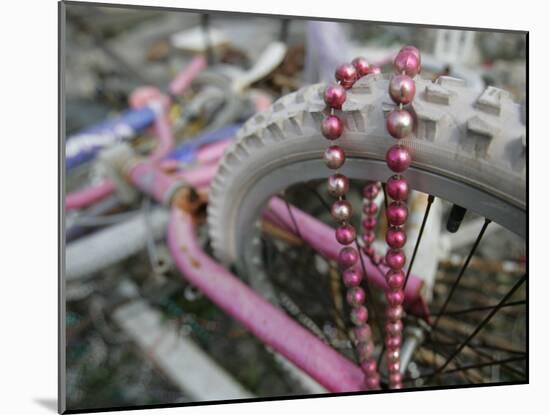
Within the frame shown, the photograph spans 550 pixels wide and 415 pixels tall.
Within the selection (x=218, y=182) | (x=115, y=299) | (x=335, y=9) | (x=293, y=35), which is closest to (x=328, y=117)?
(x=218, y=182)

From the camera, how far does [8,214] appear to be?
2.61 feet

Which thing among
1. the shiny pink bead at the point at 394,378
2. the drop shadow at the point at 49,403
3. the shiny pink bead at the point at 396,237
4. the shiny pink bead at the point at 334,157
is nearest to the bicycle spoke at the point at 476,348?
the shiny pink bead at the point at 394,378

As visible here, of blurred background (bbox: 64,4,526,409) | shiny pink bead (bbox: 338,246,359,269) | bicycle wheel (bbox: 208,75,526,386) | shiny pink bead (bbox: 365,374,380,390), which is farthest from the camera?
blurred background (bbox: 64,4,526,409)

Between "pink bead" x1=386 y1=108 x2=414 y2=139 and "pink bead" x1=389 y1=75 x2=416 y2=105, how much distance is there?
13mm

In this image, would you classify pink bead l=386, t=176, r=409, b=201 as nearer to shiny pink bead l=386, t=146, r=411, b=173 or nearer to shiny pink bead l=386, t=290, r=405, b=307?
shiny pink bead l=386, t=146, r=411, b=173

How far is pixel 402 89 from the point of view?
57 cm

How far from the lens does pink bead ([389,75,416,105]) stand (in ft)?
1.86

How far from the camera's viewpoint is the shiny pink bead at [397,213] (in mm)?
625

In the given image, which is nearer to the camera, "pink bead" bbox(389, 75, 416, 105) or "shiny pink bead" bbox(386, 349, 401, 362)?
"pink bead" bbox(389, 75, 416, 105)

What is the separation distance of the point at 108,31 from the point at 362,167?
69 cm

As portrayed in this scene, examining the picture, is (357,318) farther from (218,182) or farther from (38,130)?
(38,130)

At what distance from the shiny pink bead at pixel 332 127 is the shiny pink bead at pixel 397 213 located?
103 millimetres

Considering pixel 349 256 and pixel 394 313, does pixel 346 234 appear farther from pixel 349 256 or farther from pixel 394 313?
pixel 394 313

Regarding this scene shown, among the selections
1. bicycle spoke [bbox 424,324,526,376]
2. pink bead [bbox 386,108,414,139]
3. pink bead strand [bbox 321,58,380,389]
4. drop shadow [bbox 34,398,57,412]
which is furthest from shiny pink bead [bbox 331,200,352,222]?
drop shadow [bbox 34,398,57,412]
